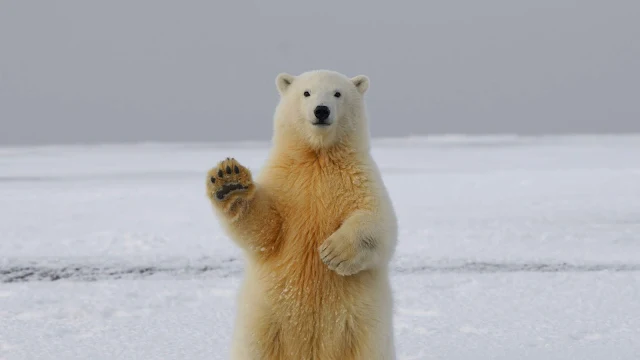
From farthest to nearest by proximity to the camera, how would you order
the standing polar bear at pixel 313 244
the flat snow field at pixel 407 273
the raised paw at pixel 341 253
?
the flat snow field at pixel 407 273 → the standing polar bear at pixel 313 244 → the raised paw at pixel 341 253

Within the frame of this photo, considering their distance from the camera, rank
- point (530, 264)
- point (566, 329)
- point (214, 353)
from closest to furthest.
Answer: point (214, 353) < point (566, 329) < point (530, 264)

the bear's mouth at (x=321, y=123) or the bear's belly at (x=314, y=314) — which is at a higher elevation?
the bear's mouth at (x=321, y=123)

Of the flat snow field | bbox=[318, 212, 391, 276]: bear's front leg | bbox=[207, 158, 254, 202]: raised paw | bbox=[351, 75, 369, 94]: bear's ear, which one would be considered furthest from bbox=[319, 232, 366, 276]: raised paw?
the flat snow field

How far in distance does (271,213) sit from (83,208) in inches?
303

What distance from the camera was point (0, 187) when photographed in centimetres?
1266

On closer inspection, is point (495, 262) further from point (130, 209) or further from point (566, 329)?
point (130, 209)

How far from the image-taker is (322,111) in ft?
7.96

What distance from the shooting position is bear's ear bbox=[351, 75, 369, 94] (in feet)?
8.89

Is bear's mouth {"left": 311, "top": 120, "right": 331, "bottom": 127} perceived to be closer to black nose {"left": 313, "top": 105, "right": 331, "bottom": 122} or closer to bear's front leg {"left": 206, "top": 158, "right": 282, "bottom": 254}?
black nose {"left": 313, "top": 105, "right": 331, "bottom": 122}

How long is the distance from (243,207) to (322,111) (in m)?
0.41

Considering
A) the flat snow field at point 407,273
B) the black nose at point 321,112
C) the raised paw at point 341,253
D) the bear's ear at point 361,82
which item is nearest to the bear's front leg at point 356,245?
the raised paw at point 341,253

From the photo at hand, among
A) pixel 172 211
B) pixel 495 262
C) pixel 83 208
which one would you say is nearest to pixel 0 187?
pixel 83 208

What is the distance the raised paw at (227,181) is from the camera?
2.25 m

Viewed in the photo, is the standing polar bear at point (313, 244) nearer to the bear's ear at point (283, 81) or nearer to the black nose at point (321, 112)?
the black nose at point (321, 112)
